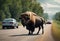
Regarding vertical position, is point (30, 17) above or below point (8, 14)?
above

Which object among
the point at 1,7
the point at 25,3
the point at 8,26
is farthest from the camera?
the point at 25,3

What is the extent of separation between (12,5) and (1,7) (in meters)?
13.2

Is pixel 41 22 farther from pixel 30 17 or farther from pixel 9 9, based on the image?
Answer: pixel 9 9

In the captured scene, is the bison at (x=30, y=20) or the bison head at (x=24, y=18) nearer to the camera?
the bison head at (x=24, y=18)

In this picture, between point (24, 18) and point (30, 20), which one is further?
point (30, 20)

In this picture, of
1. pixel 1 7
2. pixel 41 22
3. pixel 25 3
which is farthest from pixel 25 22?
pixel 25 3

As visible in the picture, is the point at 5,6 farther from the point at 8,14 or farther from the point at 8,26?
the point at 8,26

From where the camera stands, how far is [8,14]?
102m

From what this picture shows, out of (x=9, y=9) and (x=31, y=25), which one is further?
(x=9, y=9)

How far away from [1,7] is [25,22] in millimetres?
68049

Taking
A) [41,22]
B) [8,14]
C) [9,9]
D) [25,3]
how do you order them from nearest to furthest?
[41,22] < [8,14] < [9,9] < [25,3]

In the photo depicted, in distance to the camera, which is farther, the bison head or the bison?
the bison

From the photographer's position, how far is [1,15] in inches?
3792

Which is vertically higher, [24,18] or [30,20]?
[24,18]
